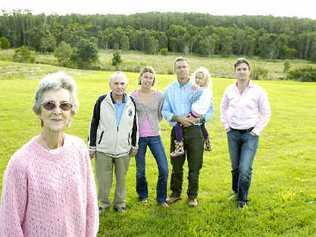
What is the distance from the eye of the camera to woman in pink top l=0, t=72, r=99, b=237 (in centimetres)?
324

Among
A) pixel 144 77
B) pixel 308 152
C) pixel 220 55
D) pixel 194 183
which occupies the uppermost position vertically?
pixel 144 77

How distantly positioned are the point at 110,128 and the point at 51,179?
3736mm

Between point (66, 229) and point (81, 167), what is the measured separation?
479 millimetres

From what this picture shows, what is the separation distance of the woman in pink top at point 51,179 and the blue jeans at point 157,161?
12.9ft

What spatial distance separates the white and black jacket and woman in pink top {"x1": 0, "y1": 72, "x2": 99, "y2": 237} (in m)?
3.35

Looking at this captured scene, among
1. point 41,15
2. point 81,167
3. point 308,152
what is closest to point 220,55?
point 41,15

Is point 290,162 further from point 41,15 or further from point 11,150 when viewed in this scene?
point 41,15

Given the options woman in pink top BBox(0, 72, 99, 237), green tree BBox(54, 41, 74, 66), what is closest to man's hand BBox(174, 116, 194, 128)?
woman in pink top BBox(0, 72, 99, 237)

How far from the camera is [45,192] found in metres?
3.32

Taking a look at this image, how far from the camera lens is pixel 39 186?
3.29 m

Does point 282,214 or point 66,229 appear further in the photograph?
point 282,214

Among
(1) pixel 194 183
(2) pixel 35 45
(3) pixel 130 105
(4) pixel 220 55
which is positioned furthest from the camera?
(4) pixel 220 55

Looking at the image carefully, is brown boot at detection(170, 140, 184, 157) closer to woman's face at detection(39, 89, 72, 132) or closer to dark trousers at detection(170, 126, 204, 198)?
dark trousers at detection(170, 126, 204, 198)

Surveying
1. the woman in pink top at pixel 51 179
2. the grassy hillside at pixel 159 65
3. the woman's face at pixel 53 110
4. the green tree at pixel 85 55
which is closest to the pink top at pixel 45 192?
the woman in pink top at pixel 51 179
